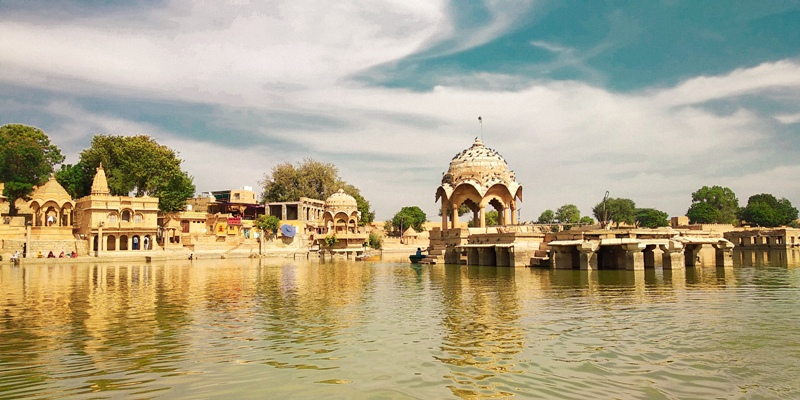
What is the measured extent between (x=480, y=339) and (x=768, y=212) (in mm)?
101334

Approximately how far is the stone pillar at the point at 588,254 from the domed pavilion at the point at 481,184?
13355 mm

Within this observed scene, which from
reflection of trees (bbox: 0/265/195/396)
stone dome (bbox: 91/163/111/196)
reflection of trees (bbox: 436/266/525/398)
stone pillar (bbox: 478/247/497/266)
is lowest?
reflection of trees (bbox: 436/266/525/398)

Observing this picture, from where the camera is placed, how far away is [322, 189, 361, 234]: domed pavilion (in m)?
62.4

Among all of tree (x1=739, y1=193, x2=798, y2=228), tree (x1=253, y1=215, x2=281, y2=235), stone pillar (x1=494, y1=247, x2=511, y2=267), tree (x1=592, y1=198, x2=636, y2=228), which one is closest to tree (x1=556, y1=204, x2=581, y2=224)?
tree (x1=592, y1=198, x2=636, y2=228)

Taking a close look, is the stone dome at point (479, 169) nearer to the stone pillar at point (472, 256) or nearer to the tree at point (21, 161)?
the stone pillar at point (472, 256)

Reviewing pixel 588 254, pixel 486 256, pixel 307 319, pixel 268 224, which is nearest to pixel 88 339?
pixel 307 319

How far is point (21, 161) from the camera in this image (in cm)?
5466

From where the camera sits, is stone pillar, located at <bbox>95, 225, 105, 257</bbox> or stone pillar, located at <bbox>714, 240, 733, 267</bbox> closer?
stone pillar, located at <bbox>714, 240, 733, 267</bbox>

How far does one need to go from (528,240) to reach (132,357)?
25404 millimetres

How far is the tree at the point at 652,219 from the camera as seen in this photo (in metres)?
94.4

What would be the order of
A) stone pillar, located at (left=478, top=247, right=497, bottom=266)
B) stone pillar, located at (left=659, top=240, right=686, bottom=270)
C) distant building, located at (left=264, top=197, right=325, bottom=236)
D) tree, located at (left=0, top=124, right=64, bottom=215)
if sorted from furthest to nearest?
distant building, located at (left=264, top=197, right=325, bottom=236), tree, located at (left=0, top=124, right=64, bottom=215), stone pillar, located at (left=478, top=247, right=497, bottom=266), stone pillar, located at (left=659, top=240, right=686, bottom=270)

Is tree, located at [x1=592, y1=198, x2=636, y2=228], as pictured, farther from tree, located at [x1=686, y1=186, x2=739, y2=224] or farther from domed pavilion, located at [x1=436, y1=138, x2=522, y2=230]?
domed pavilion, located at [x1=436, y1=138, x2=522, y2=230]

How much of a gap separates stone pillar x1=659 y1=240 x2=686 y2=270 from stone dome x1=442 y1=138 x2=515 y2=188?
15.0 m

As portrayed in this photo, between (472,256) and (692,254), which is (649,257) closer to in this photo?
(692,254)
